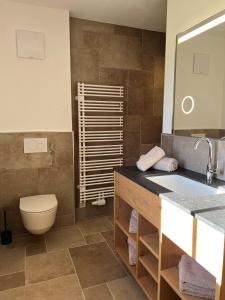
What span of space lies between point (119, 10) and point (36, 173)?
2.03 m

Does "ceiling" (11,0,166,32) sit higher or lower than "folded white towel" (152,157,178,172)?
higher

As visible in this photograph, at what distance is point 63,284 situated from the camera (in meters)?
1.89

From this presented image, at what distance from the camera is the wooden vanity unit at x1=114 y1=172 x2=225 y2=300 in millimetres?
1103

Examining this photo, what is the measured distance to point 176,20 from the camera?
2.13 meters

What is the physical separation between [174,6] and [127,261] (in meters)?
2.31

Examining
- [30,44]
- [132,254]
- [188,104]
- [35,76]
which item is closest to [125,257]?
[132,254]

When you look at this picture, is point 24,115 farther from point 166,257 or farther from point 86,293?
point 166,257

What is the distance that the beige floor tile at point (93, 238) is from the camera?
8.34 feet

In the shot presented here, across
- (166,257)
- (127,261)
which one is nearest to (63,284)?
(127,261)

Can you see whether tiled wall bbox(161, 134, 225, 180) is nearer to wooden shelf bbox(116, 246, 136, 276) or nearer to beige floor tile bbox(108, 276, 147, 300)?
wooden shelf bbox(116, 246, 136, 276)

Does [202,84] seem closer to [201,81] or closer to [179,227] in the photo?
[201,81]

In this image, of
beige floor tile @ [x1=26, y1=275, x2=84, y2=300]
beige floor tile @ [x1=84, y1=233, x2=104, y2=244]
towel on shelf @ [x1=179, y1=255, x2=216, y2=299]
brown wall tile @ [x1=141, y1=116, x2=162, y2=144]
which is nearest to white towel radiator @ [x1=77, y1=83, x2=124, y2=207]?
brown wall tile @ [x1=141, y1=116, x2=162, y2=144]

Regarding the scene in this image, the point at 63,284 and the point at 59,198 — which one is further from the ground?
the point at 59,198

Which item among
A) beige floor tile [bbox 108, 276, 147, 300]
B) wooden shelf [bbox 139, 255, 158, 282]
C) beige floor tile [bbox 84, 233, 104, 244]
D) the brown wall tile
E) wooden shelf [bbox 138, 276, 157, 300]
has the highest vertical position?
A: the brown wall tile
